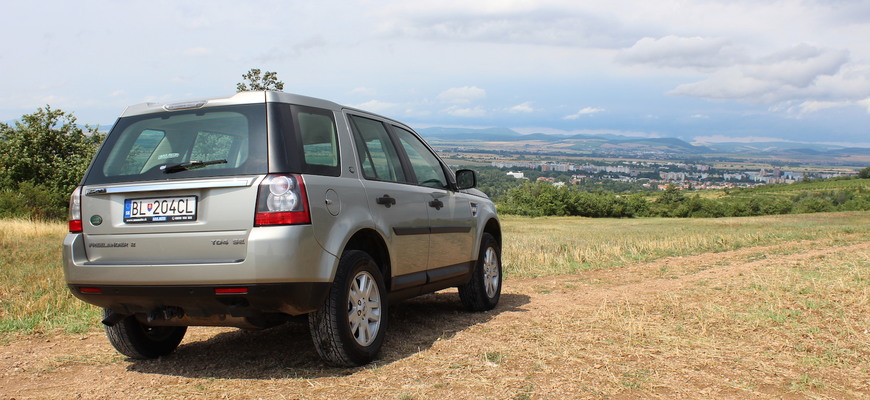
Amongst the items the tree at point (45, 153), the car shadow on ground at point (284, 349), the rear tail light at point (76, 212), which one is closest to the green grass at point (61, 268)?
the car shadow on ground at point (284, 349)

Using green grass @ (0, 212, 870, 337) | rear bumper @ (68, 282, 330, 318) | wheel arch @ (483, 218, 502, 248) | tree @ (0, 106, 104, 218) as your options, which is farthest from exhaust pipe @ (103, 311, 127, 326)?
tree @ (0, 106, 104, 218)

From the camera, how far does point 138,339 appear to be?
523 cm

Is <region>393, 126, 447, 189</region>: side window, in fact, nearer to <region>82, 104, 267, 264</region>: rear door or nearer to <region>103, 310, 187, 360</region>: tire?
<region>82, 104, 267, 264</region>: rear door

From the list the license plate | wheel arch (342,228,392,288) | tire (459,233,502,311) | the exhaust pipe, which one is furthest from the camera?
tire (459,233,502,311)

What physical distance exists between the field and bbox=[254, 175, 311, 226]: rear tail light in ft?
3.34

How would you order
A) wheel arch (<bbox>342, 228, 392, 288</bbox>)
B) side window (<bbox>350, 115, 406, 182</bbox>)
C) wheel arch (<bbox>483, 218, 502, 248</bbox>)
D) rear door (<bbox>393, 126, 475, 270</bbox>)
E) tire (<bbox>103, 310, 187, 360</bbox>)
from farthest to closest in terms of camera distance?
wheel arch (<bbox>483, 218, 502, 248</bbox>)
rear door (<bbox>393, 126, 475, 270</bbox>)
side window (<bbox>350, 115, 406, 182</bbox>)
tire (<bbox>103, 310, 187, 360</bbox>)
wheel arch (<bbox>342, 228, 392, 288</bbox>)

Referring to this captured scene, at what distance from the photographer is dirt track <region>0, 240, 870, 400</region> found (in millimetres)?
4238

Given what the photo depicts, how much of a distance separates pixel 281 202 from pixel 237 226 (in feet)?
0.97

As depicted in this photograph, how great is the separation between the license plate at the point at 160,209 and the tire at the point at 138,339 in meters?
0.91

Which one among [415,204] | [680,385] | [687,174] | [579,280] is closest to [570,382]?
[680,385]

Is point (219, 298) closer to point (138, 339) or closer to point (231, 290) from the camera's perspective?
point (231, 290)

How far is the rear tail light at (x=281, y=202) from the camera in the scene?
426 cm

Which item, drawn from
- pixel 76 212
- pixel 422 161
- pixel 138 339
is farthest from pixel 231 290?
pixel 422 161

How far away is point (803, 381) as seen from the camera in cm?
430
